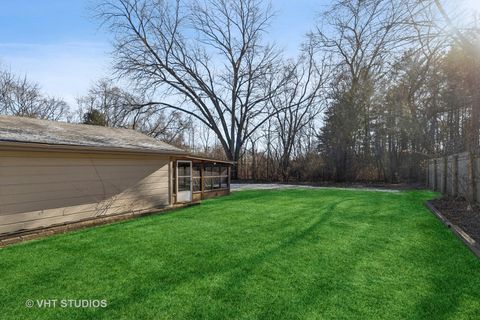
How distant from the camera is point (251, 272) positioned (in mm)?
3451

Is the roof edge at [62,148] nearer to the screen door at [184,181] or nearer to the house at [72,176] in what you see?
the house at [72,176]

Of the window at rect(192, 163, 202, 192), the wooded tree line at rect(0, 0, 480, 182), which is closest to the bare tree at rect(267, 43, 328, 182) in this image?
the wooded tree line at rect(0, 0, 480, 182)

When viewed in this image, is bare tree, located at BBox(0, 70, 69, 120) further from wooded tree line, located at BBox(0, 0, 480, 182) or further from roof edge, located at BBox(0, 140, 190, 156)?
roof edge, located at BBox(0, 140, 190, 156)

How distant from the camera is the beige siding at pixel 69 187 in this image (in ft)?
17.5

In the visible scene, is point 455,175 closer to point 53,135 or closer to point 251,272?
point 251,272

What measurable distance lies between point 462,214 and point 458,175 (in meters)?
2.66

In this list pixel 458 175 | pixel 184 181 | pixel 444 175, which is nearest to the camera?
pixel 458 175

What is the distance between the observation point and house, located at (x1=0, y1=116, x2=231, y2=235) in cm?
536

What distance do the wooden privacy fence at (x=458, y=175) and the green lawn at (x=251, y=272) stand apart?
2.20 metres

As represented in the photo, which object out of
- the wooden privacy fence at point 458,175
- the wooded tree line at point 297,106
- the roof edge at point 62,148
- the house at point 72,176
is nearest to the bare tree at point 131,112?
the wooded tree line at point 297,106

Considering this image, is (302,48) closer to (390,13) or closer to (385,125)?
(385,125)

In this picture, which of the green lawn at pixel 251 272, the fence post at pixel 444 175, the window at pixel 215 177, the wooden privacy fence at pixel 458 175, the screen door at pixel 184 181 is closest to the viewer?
the green lawn at pixel 251 272

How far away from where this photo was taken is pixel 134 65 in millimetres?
19766

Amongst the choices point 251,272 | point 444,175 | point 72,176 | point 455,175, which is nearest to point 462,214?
point 455,175
